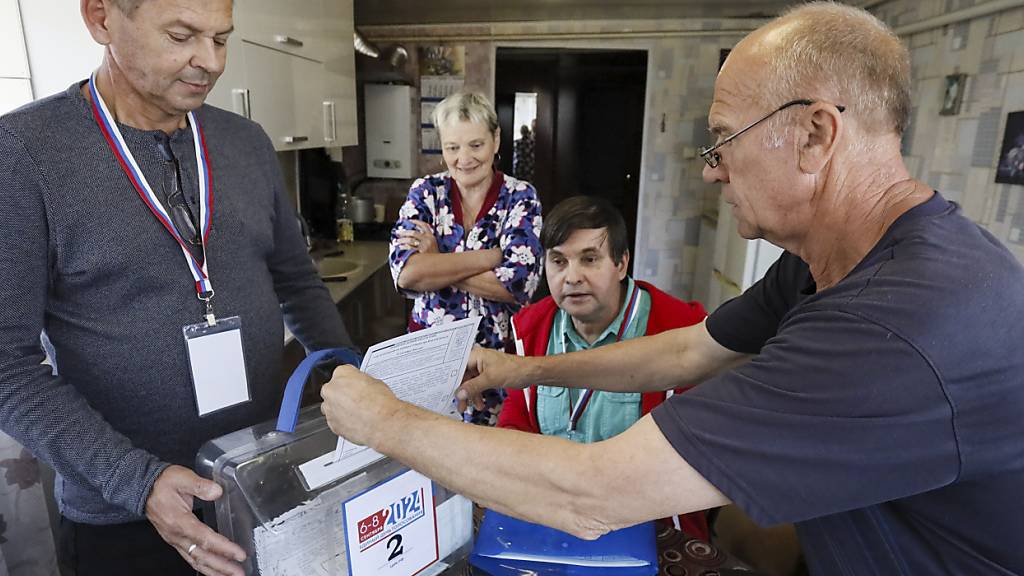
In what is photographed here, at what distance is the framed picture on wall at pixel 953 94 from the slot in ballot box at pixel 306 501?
2865 mm

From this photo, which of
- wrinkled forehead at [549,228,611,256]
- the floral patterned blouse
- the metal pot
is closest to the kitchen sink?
the metal pot

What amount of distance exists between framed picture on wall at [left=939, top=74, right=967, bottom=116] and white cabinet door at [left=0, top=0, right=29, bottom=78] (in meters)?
3.31

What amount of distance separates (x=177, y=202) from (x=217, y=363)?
0.28 meters

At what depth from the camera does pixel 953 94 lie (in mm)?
2516

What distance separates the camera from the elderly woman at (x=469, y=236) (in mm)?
1798

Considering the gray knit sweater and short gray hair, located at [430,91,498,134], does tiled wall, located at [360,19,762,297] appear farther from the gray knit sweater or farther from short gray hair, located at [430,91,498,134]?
the gray knit sweater

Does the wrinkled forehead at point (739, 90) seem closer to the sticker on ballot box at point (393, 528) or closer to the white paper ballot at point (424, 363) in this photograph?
the white paper ballot at point (424, 363)

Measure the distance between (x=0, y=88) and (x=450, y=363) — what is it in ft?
4.83

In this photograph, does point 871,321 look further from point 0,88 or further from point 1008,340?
point 0,88

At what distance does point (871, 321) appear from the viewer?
23.7 inches

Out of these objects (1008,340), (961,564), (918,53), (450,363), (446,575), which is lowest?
(446,575)

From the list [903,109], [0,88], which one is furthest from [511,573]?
[0,88]

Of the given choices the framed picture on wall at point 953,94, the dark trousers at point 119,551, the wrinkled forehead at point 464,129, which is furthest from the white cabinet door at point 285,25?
the framed picture on wall at point 953,94

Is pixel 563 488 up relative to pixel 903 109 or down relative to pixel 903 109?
down
